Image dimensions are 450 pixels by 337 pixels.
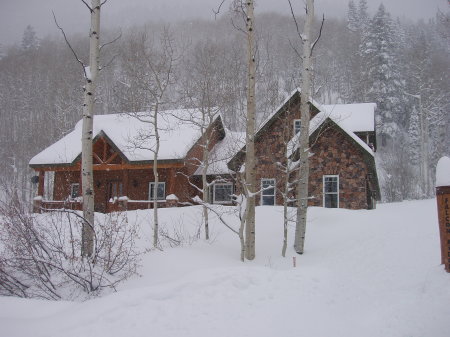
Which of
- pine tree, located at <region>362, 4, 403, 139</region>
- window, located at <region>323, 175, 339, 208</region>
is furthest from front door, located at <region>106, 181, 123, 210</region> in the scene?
pine tree, located at <region>362, 4, 403, 139</region>

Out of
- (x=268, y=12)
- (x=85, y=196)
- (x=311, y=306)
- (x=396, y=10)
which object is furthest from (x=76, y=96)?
(x=396, y=10)

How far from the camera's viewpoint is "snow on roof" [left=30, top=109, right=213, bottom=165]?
18422 mm

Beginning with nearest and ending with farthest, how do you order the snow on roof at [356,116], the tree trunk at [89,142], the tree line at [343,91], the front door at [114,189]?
the tree trunk at [89,142]
the snow on roof at [356,116]
the front door at [114,189]
the tree line at [343,91]

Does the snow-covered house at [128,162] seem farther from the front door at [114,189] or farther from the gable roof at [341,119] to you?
the gable roof at [341,119]

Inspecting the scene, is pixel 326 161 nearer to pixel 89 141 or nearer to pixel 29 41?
pixel 89 141

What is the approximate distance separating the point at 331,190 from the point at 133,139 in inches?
422

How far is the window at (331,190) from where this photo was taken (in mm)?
15680

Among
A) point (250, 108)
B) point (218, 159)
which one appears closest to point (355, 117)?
point (218, 159)

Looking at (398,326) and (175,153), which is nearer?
(398,326)

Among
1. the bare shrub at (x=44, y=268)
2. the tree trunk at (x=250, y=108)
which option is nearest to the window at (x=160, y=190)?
the tree trunk at (x=250, y=108)

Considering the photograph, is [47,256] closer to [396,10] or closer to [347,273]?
[347,273]

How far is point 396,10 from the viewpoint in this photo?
→ 331 feet

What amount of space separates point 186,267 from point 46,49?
56.1 metres

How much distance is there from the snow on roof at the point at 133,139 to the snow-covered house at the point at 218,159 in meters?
0.05
